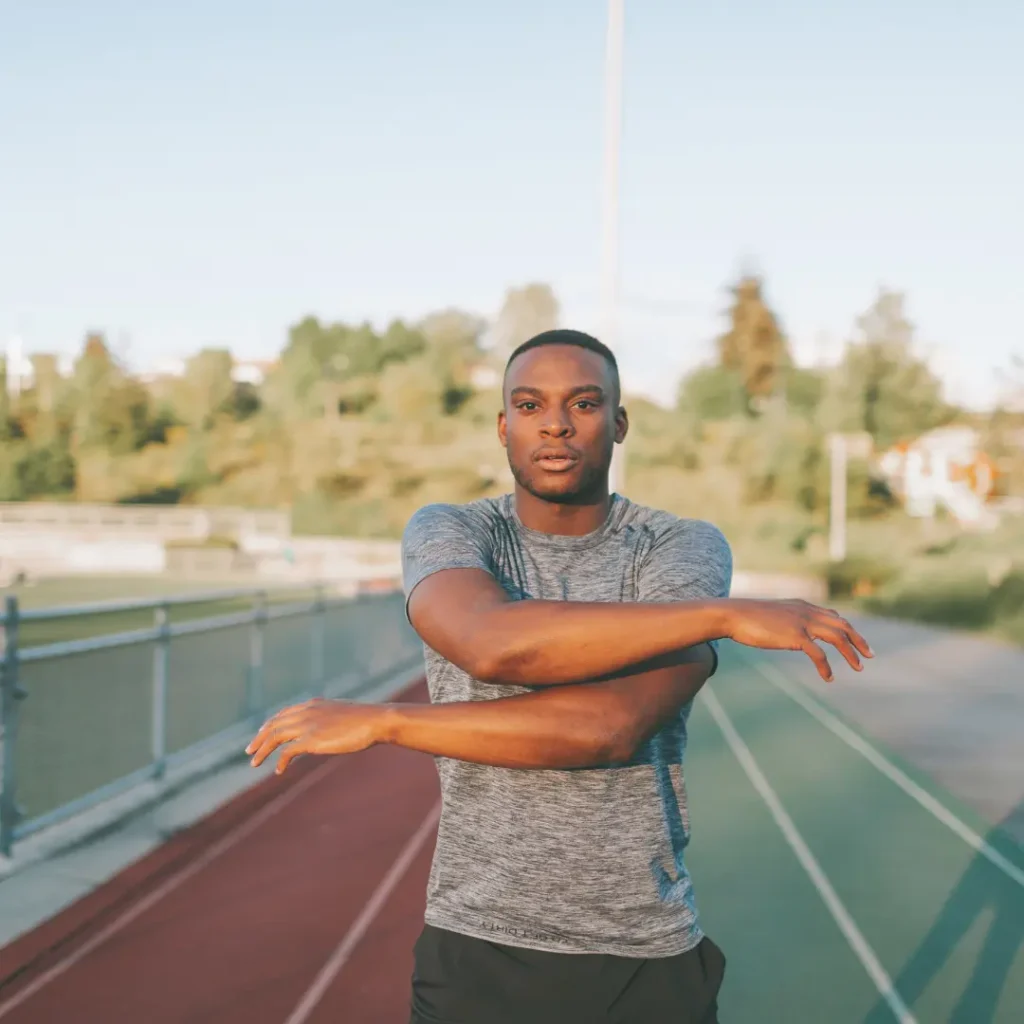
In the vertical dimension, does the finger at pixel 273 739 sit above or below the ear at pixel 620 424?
below

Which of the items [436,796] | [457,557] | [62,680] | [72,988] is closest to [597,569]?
[457,557]

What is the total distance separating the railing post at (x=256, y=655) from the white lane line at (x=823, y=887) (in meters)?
3.89

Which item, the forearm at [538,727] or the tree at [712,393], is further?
the tree at [712,393]

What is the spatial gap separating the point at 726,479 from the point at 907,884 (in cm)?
5734

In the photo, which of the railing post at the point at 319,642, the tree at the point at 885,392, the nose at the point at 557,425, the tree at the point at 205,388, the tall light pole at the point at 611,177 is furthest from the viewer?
the tree at the point at 885,392

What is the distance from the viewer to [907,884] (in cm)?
705

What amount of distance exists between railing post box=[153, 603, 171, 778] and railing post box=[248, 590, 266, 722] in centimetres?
218

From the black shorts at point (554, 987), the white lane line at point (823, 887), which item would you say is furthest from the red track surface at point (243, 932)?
the black shorts at point (554, 987)

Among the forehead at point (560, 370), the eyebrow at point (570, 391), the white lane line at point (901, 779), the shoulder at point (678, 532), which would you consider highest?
the forehead at point (560, 370)

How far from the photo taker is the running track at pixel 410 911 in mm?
5102

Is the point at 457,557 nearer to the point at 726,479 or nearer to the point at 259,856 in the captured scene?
the point at 259,856

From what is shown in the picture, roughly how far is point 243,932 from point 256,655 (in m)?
4.91

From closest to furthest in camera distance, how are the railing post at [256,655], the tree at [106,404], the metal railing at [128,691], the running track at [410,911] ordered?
1. the running track at [410,911]
2. the metal railing at [128,691]
3. the railing post at [256,655]
4. the tree at [106,404]

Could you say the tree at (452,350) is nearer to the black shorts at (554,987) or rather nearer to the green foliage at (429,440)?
the green foliage at (429,440)
